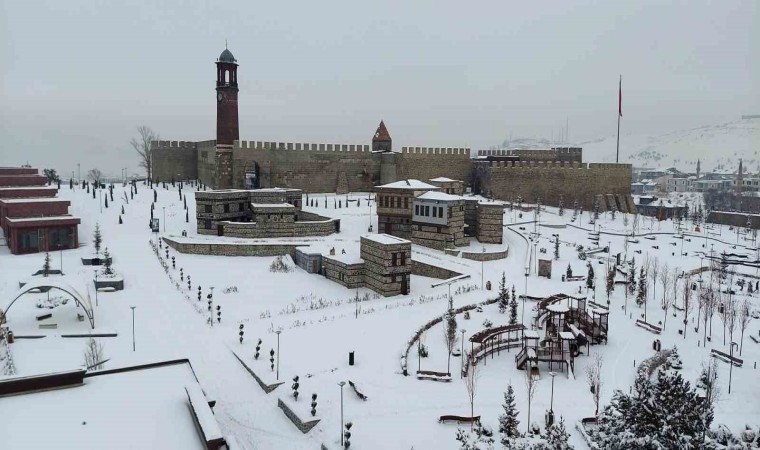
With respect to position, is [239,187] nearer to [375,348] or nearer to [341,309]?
[341,309]

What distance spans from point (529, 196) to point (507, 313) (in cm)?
2652

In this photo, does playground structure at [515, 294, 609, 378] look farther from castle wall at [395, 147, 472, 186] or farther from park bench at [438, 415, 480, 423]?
castle wall at [395, 147, 472, 186]

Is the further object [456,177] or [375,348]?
[456,177]

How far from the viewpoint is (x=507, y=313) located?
1916cm

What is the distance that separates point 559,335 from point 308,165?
29.3m

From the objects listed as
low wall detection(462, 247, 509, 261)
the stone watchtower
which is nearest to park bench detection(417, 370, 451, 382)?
low wall detection(462, 247, 509, 261)

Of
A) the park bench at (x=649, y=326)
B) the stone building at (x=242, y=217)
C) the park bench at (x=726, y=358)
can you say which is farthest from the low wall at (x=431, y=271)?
the park bench at (x=726, y=358)

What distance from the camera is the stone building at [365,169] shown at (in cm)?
3894

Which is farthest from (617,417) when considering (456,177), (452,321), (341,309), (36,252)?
(456,177)

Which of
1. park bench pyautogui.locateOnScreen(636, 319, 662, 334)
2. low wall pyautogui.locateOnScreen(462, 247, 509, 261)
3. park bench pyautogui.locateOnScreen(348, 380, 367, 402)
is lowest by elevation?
park bench pyautogui.locateOnScreen(348, 380, 367, 402)

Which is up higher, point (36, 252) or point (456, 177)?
point (456, 177)

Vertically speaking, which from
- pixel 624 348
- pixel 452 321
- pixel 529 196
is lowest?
pixel 624 348

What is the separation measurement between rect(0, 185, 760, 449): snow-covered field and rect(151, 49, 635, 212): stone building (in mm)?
12187

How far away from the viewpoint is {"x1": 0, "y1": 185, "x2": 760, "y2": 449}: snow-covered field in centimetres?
1209
